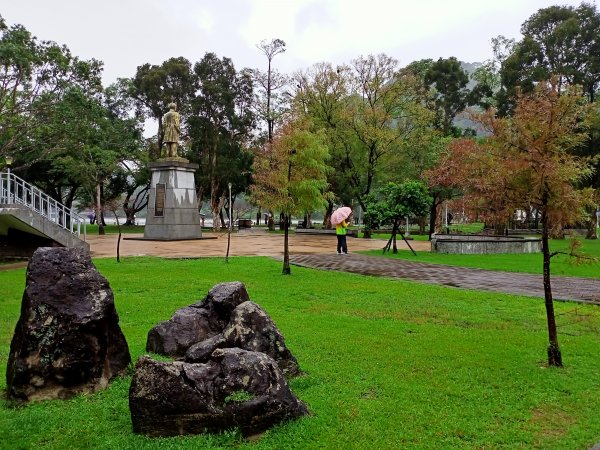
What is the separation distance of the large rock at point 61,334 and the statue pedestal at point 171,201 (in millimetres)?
21822

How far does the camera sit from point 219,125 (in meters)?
40.4

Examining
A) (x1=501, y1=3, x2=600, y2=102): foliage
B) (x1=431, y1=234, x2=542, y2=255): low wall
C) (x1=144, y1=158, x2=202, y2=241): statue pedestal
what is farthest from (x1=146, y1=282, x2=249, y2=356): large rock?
(x1=501, y1=3, x2=600, y2=102): foliage

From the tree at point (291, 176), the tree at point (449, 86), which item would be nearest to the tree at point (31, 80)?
the tree at point (291, 176)

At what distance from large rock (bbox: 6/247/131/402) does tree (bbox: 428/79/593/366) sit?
452cm

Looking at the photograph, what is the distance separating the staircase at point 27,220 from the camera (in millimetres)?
16406

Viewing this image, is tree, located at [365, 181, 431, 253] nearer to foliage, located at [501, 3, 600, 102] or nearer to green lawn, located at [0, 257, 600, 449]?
green lawn, located at [0, 257, 600, 449]

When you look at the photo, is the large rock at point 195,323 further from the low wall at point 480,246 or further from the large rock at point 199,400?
the low wall at point 480,246

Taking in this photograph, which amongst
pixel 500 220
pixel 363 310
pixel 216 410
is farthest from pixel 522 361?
pixel 216 410

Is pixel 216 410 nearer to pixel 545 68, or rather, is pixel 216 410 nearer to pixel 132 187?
pixel 545 68

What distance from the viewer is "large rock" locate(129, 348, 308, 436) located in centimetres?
374

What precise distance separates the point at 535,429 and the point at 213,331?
3.48 m

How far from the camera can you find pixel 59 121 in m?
19.5

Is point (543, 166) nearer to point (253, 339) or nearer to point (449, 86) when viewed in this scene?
point (253, 339)

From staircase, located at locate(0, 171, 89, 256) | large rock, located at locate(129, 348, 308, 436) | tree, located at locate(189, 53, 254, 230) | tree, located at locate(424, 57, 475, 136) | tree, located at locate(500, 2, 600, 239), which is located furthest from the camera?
tree, located at locate(424, 57, 475, 136)
